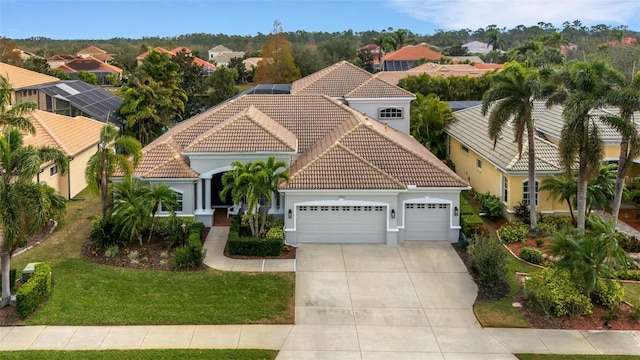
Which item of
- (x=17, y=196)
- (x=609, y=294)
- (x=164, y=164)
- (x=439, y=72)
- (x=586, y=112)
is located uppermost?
(x=439, y=72)

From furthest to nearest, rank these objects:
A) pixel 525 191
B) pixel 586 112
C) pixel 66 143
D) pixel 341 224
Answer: pixel 66 143, pixel 525 191, pixel 341 224, pixel 586 112

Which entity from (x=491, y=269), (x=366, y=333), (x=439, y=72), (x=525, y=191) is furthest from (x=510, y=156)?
(x=439, y=72)

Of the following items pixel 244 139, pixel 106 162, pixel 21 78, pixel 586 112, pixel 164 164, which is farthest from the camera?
pixel 21 78

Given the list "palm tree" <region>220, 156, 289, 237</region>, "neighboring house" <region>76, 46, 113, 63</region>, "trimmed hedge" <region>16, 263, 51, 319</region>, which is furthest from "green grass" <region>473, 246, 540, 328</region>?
"neighboring house" <region>76, 46, 113, 63</region>

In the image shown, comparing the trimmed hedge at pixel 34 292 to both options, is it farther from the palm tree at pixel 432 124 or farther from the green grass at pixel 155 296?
the palm tree at pixel 432 124

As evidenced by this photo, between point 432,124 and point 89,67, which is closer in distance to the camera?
point 432,124

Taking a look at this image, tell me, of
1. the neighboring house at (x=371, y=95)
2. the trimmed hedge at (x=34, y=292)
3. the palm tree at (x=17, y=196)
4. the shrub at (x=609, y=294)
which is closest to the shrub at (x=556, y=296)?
the shrub at (x=609, y=294)

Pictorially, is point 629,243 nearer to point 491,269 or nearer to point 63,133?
point 491,269
